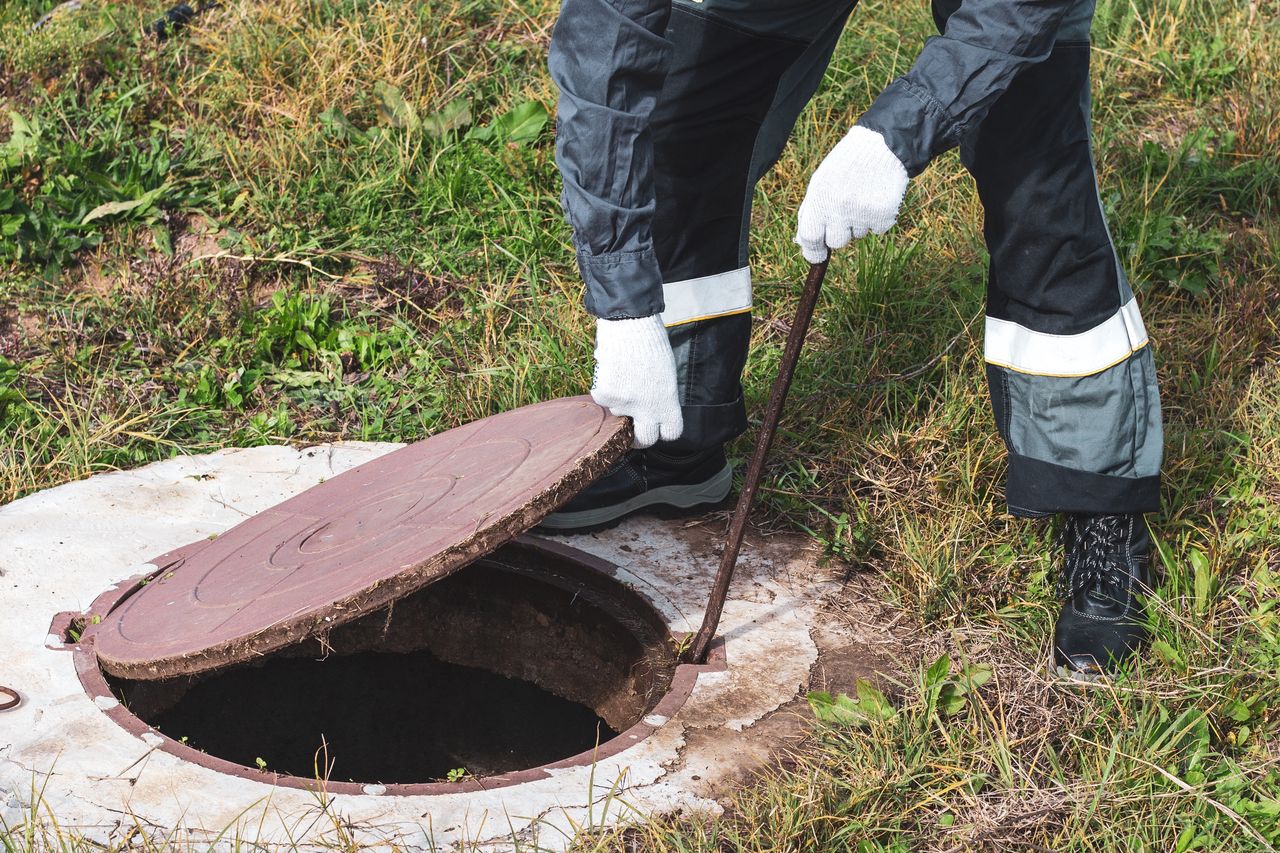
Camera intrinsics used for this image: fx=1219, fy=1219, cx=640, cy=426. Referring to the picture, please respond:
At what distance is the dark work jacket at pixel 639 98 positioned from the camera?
2033 mm

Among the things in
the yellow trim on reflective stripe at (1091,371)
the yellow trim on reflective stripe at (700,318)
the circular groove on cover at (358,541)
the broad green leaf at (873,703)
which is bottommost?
the broad green leaf at (873,703)

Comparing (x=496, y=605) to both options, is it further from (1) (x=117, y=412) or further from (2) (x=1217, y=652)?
(2) (x=1217, y=652)

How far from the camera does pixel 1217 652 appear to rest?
7.79 feet

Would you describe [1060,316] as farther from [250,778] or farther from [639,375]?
[250,778]

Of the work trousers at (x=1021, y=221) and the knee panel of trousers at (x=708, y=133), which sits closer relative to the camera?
the work trousers at (x=1021, y=221)

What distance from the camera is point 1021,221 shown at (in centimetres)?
238

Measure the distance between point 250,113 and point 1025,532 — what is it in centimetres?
304

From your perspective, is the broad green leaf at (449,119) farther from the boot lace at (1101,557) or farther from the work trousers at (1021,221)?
the boot lace at (1101,557)

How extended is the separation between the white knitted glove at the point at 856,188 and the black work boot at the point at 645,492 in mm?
922

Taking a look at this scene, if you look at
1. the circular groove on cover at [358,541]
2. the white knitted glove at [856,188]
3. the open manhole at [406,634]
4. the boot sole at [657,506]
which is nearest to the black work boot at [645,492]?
the boot sole at [657,506]

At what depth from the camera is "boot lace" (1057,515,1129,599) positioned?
8.27 feet

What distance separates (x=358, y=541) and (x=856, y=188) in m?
1.06

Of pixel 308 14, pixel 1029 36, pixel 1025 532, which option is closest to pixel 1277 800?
pixel 1025 532

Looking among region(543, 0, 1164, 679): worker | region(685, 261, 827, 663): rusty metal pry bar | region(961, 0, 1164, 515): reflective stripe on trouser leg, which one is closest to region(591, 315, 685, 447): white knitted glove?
region(543, 0, 1164, 679): worker
